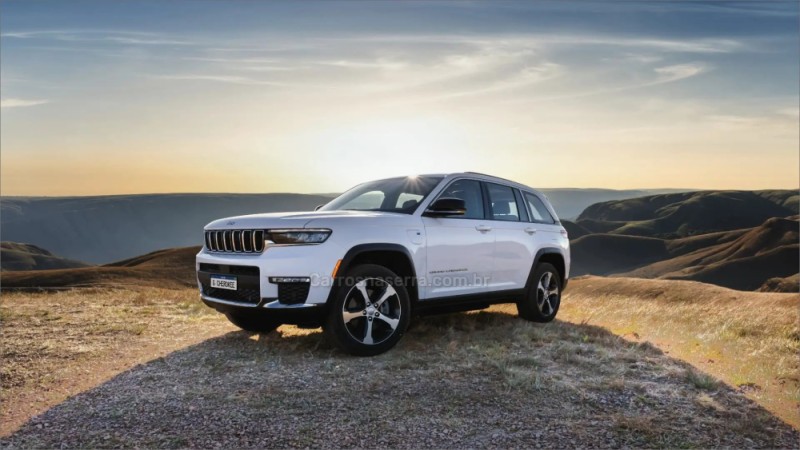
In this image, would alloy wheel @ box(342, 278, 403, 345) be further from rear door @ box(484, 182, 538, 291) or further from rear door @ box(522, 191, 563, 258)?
rear door @ box(522, 191, 563, 258)

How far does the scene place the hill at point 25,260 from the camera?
136 metres

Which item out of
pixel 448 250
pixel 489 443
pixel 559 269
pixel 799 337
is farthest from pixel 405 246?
pixel 799 337

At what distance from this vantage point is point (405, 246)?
670 cm

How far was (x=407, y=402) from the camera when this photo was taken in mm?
5211

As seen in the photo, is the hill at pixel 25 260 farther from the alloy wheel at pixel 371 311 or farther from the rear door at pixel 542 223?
the alloy wheel at pixel 371 311

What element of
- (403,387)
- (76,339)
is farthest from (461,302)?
(76,339)

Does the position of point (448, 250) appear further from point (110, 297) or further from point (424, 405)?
point (110, 297)

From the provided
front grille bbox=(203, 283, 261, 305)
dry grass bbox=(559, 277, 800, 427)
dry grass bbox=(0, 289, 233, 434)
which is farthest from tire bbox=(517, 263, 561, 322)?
dry grass bbox=(0, 289, 233, 434)

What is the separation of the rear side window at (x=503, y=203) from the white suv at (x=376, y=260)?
0.05ft

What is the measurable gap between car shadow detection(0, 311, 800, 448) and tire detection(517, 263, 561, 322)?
1313 millimetres

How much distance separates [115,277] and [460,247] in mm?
36526

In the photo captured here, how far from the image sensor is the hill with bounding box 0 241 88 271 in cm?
13562

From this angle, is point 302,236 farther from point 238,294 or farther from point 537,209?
point 537,209

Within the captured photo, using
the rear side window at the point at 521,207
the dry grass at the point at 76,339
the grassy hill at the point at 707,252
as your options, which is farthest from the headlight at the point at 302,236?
the grassy hill at the point at 707,252
